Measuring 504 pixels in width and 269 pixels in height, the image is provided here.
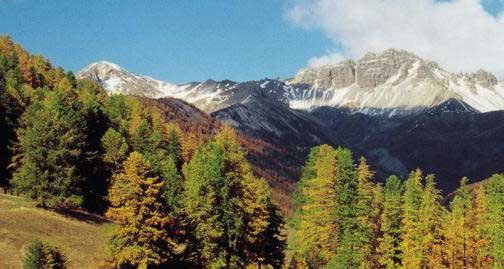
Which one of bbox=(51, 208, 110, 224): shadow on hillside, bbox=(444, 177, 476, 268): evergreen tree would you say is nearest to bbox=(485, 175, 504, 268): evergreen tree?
bbox=(444, 177, 476, 268): evergreen tree

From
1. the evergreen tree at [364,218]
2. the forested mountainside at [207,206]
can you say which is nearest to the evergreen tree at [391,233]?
the forested mountainside at [207,206]

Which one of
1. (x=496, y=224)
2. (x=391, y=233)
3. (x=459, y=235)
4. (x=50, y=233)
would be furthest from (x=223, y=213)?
(x=496, y=224)

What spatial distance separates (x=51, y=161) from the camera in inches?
2569

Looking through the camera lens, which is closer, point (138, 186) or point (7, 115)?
point (138, 186)

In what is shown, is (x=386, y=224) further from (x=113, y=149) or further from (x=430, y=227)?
(x=113, y=149)

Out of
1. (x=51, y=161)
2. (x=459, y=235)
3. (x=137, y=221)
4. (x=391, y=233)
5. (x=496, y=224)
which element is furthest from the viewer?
(x=459, y=235)

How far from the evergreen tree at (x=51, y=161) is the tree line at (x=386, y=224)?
2508 centimetres

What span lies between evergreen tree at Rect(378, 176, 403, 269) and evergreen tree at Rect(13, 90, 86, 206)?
33547 mm

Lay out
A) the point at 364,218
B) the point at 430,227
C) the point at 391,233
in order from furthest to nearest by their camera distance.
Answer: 1. the point at 391,233
2. the point at 430,227
3. the point at 364,218

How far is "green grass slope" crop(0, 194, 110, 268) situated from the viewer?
52.8 meters

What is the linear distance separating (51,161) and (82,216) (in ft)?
22.9

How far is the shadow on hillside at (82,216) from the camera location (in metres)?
65.5

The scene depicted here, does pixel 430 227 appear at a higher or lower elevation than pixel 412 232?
higher

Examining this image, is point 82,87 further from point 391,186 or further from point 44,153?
point 391,186
